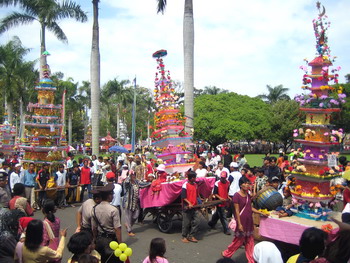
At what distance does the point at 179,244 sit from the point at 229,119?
1217 inches

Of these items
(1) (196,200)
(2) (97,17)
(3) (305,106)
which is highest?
(2) (97,17)

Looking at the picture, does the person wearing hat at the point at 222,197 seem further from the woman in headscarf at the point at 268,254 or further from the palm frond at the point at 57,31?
the palm frond at the point at 57,31

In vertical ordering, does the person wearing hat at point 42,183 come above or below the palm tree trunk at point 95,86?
below

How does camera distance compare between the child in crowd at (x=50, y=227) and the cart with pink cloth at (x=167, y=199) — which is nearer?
the child in crowd at (x=50, y=227)

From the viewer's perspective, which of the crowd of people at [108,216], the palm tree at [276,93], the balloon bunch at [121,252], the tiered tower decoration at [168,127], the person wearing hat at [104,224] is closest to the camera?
the balloon bunch at [121,252]

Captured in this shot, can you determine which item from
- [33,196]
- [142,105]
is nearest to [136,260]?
[33,196]

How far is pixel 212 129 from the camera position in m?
37.4

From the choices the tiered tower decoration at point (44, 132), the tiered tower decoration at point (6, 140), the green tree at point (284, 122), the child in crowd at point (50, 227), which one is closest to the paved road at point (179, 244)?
the child in crowd at point (50, 227)

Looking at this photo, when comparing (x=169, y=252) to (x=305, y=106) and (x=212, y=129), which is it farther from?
(x=212, y=129)

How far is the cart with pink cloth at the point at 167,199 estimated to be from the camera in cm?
859

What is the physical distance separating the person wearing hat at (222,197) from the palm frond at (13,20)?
20085 millimetres

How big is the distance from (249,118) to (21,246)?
122ft

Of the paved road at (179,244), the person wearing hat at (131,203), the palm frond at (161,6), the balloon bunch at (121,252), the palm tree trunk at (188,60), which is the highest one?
the palm frond at (161,6)

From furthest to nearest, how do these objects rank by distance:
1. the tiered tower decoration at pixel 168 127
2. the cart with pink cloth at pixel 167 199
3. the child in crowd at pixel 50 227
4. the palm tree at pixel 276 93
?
the palm tree at pixel 276 93
the tiered tower decoration at pixel 168 127
the cart with pink cloth at pixel 167 199
the child in crowd at pixel 50 227
